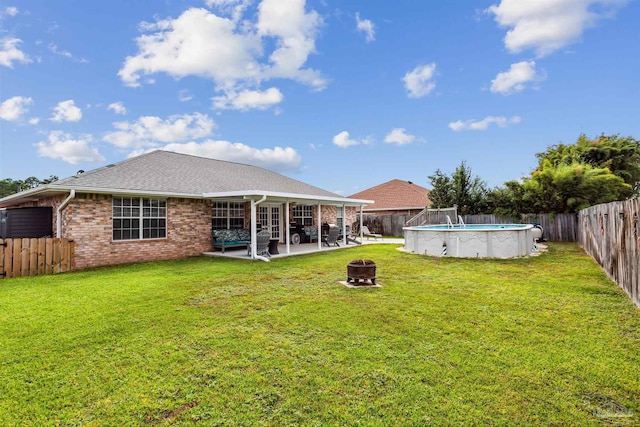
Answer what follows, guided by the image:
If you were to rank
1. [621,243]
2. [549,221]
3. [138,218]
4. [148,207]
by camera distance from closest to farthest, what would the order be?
1. [621,243]
2. [138,218]
3. [148,207]
4. [549,221]

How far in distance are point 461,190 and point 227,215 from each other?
15.6 m

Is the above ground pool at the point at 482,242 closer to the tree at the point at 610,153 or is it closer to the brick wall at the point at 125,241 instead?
the brick wall at the point at 125,241

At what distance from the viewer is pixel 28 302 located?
6004mm

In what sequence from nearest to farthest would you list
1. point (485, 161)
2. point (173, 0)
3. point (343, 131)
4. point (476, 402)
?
point (476, 402) < point (173, 0) < point (485, 161) < point (343, 131)

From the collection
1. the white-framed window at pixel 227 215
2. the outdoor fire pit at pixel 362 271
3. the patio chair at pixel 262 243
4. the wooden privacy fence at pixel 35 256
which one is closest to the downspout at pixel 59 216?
the wooden privacy fence at pixel 35 256

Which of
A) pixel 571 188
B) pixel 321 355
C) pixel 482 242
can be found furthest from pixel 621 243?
pixel 571 188

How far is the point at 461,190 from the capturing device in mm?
20922

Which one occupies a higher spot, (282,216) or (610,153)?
(610,153)

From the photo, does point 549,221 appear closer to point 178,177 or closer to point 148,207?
point 178,177

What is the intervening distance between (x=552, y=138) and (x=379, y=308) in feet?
95.9

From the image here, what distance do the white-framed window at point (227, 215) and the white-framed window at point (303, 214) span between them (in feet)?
12.3

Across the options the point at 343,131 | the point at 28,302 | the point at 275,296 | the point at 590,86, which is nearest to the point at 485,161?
the point at 590,86

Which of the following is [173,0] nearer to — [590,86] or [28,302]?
[28,302]

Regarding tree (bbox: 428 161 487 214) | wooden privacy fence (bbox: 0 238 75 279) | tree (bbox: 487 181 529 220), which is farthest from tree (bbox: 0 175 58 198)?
tree (bbox: 487 181 529 220)
